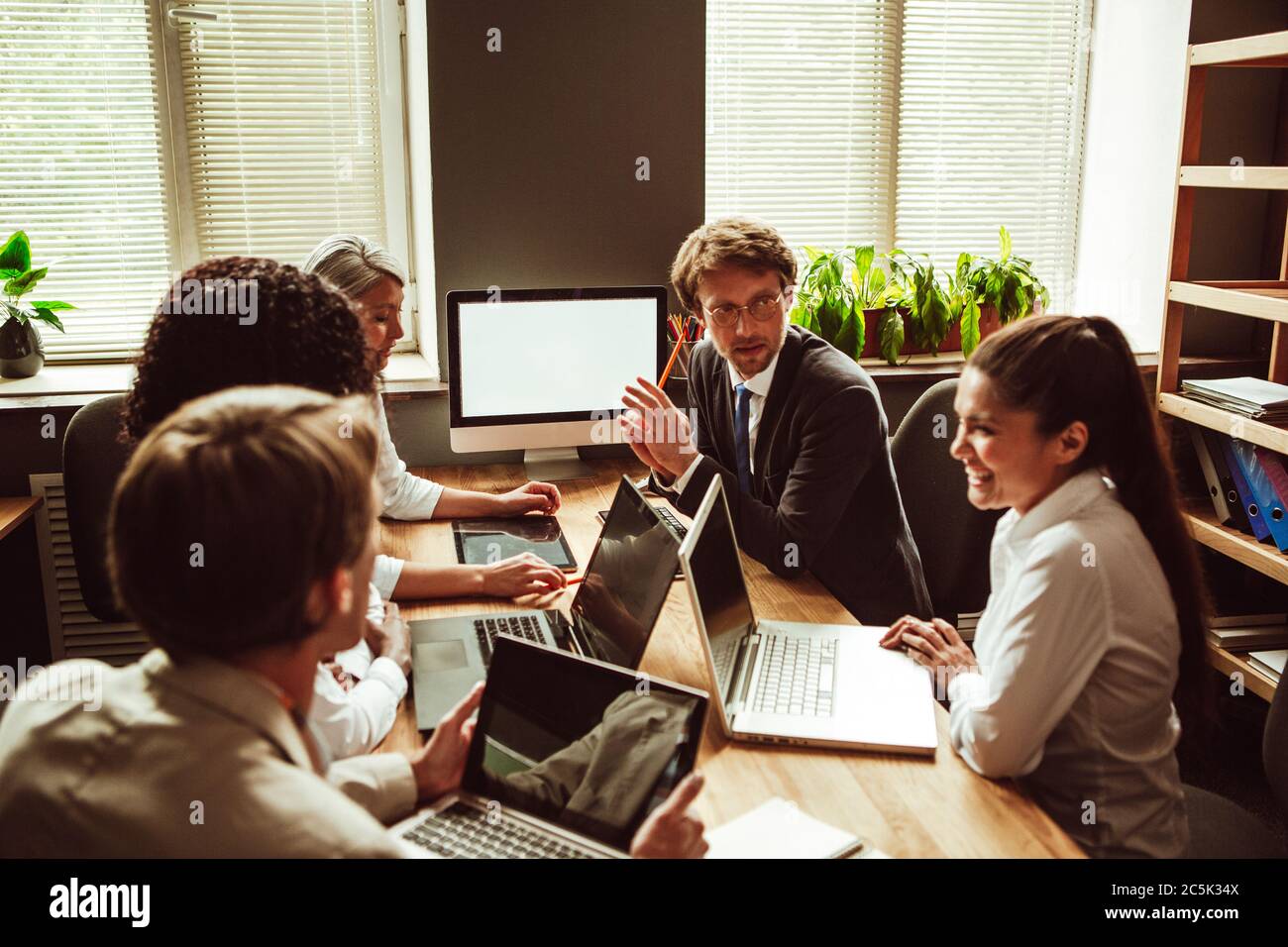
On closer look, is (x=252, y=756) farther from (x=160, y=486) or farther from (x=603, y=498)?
(x=603, y=498)

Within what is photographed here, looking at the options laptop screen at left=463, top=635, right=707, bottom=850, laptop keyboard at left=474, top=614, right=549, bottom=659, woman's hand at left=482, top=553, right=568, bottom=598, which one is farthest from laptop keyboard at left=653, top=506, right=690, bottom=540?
laptop screen at left=463, top=635, right=707, bottom=850

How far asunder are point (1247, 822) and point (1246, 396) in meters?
1.32

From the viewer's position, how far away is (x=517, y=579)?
1.96 metres

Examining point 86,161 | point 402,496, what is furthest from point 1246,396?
point 86,161

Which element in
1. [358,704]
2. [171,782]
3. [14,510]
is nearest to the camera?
[171,782]

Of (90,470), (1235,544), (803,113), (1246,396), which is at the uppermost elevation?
(803,113)

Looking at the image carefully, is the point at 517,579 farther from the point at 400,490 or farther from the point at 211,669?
the point at 211,669

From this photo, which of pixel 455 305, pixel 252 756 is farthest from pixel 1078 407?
pixel 455 305

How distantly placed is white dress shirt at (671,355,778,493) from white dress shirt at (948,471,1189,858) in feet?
2.93

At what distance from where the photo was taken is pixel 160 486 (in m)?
0.83

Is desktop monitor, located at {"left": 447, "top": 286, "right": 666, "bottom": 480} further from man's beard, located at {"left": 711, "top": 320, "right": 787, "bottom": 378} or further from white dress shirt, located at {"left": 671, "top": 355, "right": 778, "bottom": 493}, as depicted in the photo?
man's beard, located at {"left": 711, "top": 320, "right": 787, "bottom": 378}

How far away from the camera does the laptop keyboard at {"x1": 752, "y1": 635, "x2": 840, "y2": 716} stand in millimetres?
1505

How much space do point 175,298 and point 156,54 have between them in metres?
1.79

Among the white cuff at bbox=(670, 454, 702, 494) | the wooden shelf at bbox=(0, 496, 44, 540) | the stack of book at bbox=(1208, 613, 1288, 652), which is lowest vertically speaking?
the stack of book at bbox=(1208, 613, 1288, 652)
